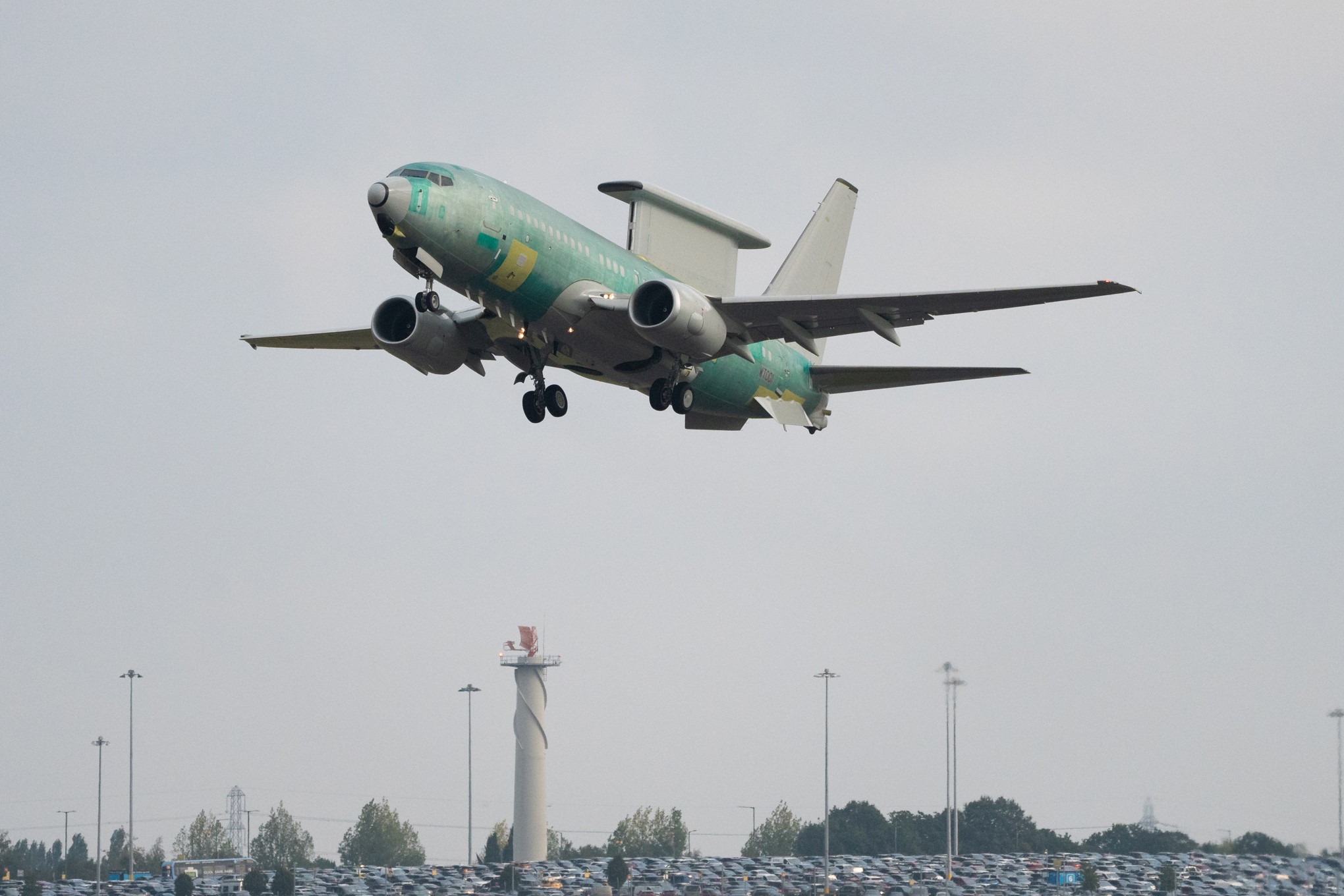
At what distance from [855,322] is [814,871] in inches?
3871

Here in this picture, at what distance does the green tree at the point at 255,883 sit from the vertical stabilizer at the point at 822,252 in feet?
255

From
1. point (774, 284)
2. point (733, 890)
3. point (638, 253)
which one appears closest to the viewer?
point (638, 253)

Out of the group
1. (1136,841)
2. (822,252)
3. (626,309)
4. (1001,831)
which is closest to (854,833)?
(1001,831)

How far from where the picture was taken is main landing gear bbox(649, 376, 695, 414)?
4944 cm

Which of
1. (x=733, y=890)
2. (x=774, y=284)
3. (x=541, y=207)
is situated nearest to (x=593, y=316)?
(x=541, y=207)

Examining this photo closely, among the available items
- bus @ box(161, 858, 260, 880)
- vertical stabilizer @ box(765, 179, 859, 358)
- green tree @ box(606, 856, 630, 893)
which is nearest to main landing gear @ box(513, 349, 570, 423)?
vertical stabilizer @ box(765, 179, 859, 358)

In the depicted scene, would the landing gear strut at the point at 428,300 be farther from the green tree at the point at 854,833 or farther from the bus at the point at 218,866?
the green tree at the point at 854,833

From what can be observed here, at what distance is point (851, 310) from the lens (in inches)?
1837

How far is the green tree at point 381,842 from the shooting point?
18412 cm

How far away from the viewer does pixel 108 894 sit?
118 meters

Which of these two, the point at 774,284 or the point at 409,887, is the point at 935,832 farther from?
the point at 774,284

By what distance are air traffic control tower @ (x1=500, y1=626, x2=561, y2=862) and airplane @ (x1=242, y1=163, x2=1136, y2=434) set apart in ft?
433

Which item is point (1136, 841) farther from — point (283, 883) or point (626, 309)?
point (626, 309)

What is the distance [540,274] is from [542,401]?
6334 millimetres
